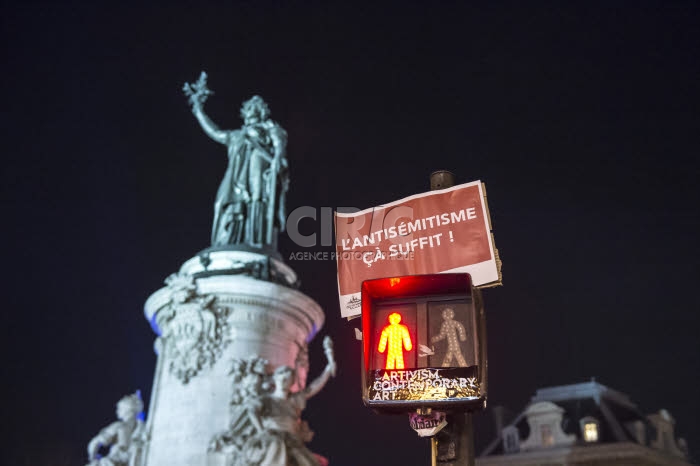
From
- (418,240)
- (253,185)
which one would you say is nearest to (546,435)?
(253,185)

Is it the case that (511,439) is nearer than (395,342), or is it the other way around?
(395,342)

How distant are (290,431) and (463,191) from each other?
35.9 ft

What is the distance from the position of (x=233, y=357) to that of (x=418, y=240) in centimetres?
1095

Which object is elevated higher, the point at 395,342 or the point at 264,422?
the point at 395,342

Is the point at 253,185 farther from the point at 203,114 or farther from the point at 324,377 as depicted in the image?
the point at 324,377

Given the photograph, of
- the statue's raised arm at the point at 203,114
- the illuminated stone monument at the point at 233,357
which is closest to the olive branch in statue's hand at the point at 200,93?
the statue's raised arm at the point at 203,114

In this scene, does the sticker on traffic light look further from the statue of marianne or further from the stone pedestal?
the statue of marianne

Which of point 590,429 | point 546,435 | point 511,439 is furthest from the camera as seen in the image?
point 511,439

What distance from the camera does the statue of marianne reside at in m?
19.3

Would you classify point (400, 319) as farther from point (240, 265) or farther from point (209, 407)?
point (240, 265)

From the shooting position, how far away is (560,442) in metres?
33.8

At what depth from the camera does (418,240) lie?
6.14 metres

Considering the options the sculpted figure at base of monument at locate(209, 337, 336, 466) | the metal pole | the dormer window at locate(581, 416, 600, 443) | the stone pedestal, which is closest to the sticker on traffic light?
the metal pole

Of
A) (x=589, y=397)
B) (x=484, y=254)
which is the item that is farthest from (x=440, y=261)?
(x=589, y=397)
